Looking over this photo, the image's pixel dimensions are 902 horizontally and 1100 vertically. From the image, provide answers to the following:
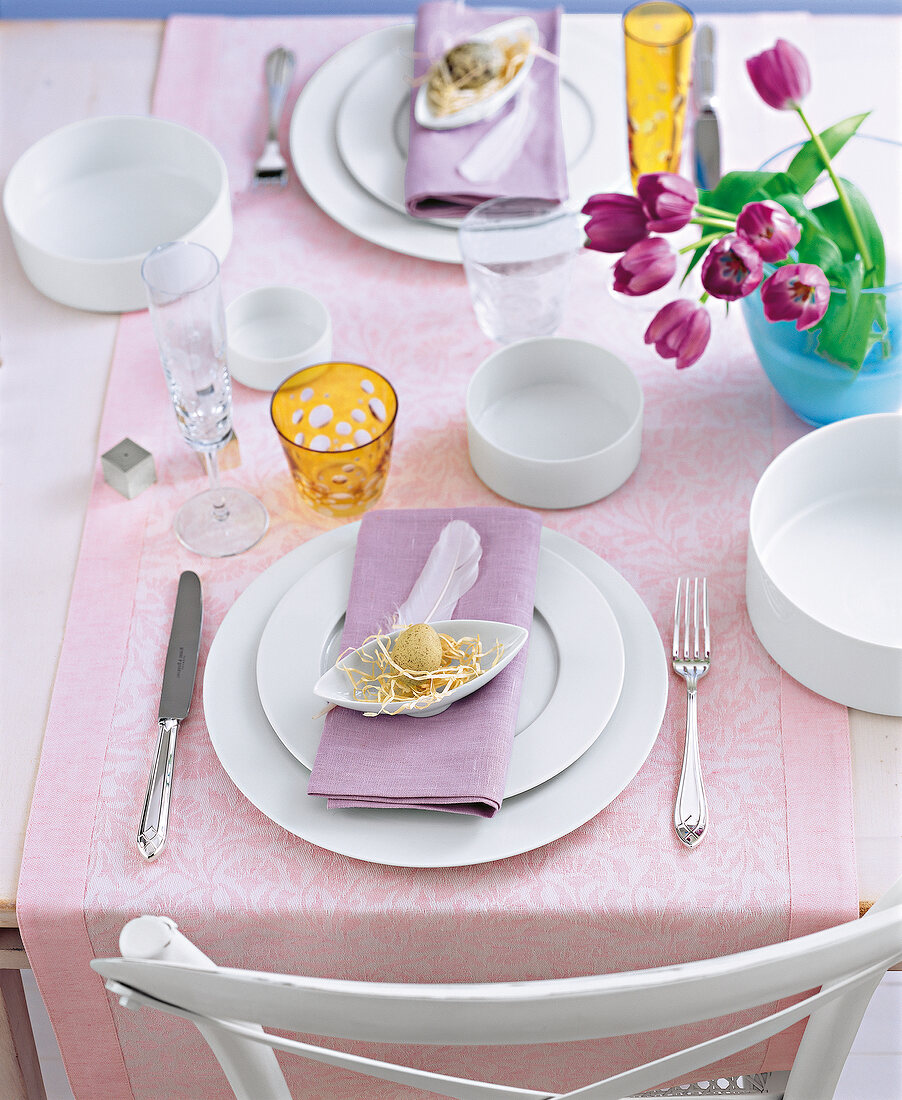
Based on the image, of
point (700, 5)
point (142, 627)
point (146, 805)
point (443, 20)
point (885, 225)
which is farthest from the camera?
point (700, 5)

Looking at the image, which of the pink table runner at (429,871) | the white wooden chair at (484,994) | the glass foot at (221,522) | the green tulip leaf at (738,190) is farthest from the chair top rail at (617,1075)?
the green tulip leaf at (738,190)

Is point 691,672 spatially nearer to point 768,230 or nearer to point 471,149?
point 768,230

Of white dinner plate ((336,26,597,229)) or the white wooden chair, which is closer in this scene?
the white wooden chair

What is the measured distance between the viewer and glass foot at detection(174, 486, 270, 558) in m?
1.03

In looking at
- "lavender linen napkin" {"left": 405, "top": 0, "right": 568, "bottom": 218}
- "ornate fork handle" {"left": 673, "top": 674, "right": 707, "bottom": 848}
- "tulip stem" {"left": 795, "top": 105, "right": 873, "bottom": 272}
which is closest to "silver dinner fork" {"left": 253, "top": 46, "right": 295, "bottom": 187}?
"lavender linen napkin" {"left": 405, "top": 0, "right": 568, "bottom": 218}

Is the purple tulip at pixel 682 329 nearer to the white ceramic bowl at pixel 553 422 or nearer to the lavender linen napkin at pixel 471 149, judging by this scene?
the white ceramic bowl at pixel 553 422

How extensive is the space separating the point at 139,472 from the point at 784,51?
685 millimetres

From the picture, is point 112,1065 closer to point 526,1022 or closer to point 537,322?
point 526,1022

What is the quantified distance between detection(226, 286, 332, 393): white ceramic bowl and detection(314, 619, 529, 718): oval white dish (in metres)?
0.36

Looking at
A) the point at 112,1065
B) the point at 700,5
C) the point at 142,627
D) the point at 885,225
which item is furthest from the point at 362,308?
the point at 700,5

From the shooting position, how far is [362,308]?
1.22 m

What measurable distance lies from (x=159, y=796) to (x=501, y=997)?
1.20ft

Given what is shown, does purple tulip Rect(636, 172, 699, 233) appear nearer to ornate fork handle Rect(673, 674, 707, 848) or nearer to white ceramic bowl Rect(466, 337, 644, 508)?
white ceramic bowl Rect(466, 337, 644, 508)

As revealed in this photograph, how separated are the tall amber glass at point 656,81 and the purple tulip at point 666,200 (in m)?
0.33
